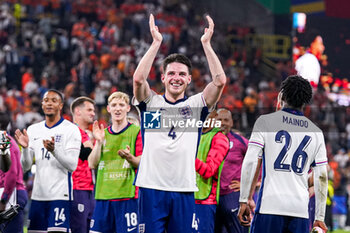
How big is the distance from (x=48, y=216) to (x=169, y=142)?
253 cm

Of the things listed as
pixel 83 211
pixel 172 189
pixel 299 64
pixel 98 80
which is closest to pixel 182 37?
pixel 98 80

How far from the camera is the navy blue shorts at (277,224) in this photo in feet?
18.0

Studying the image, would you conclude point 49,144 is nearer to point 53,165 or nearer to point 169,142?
point 53,165

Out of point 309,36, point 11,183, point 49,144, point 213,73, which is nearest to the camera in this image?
point 213,73

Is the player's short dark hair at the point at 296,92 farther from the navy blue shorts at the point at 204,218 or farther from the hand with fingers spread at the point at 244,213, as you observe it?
the navy blue shorts at the point at 204,218

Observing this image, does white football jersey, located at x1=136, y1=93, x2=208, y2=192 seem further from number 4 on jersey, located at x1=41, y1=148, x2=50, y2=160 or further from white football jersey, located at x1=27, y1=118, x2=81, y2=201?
number 4 on jersey, located at x1=41, y1=148, x2=50, y2=160

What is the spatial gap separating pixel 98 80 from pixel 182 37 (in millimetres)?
2936

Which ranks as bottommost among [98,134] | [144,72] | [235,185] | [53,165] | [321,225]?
[321,225]

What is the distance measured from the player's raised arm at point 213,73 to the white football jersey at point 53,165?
235cm

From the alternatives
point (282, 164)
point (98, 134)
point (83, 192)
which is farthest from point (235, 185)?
point (282, 164)

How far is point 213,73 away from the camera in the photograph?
19.4 feet

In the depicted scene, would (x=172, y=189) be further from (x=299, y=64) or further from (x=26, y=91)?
(x=26, y=91)

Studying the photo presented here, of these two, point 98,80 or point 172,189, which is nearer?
point 172,189

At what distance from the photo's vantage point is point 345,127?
17125mm
